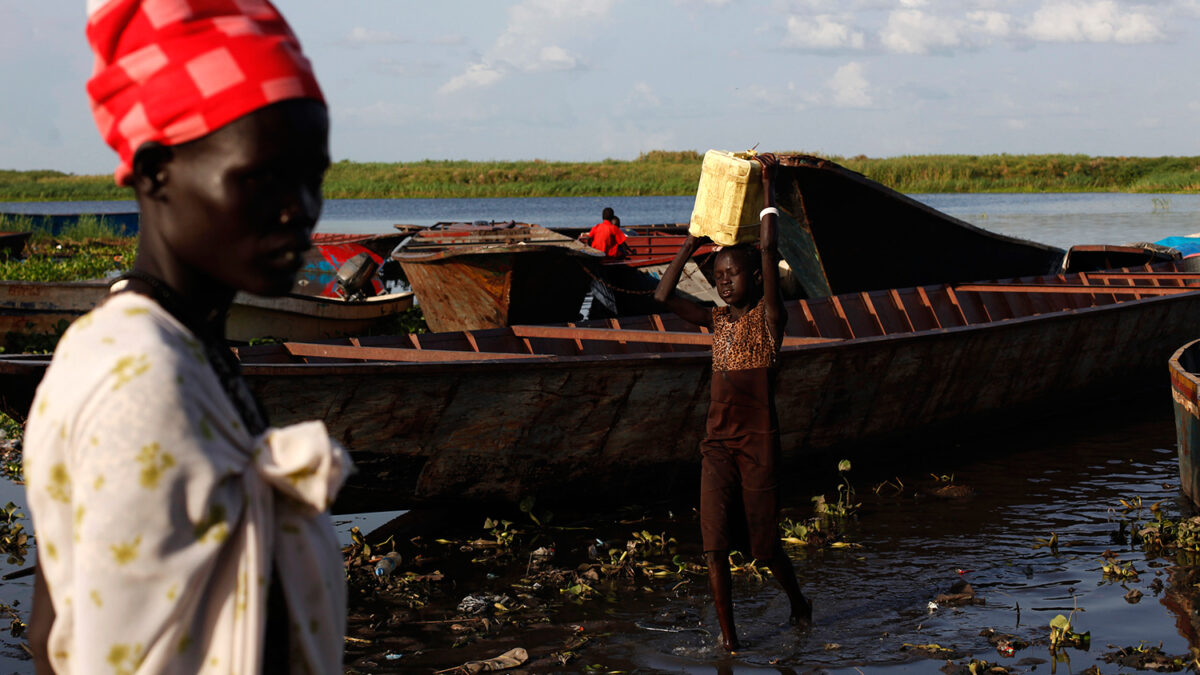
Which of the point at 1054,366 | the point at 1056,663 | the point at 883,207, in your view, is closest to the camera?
the point at 1056,663

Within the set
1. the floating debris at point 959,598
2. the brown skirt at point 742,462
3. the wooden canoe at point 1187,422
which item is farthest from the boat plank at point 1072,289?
the brown skirt at point 742,462

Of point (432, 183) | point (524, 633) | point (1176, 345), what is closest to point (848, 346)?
point (524, 633)

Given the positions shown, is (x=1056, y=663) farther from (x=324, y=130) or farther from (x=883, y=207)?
(x=883, y=207)

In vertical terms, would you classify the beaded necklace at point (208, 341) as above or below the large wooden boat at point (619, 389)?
above

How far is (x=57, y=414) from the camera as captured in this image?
1086 millimetres

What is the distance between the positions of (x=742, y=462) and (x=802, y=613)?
3.20ft

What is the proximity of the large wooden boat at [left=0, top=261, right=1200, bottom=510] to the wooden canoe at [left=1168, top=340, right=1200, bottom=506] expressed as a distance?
1706 millimetres

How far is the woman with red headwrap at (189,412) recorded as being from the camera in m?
1.05

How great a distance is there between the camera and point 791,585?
195 inches

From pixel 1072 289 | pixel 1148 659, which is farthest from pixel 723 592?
pixel 1072 289

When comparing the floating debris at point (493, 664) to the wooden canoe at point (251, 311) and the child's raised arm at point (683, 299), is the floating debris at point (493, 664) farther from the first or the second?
the wooden canoe at point (251, 311)

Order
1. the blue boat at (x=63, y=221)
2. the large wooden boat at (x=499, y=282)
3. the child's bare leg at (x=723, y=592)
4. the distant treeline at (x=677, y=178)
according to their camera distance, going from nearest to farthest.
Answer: the child's bare leg at (x=723, y=592)
the large wooden boat at (x=499, y=282)
the blue boat at (x=63, y=221)
the distant treeline at (x=677, y=178)

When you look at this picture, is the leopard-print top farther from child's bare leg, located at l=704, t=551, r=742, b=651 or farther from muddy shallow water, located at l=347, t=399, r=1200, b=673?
muddy shallow water, located at l=347, t=399, r=1200, b=673

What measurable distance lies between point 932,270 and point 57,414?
12.7 meters
